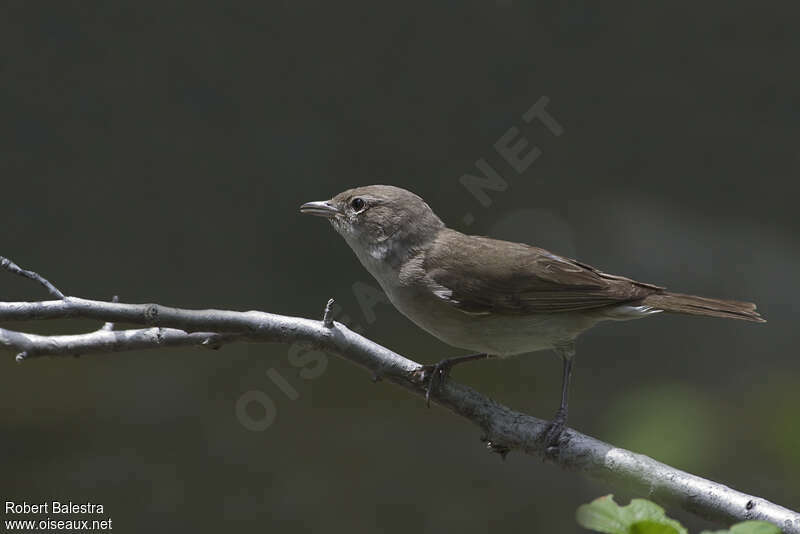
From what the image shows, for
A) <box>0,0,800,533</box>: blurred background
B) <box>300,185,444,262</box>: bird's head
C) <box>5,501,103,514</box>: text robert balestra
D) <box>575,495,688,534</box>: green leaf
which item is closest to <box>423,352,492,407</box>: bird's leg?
<box>300,185,444,262</box>: bird's head

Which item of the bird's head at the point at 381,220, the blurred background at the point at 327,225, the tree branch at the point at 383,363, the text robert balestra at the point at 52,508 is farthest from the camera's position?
the blurred background at the point at 327,225

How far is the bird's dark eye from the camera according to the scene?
12.7ft

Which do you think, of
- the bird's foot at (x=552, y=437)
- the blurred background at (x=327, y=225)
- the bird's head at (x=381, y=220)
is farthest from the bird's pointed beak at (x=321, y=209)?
the blurred background at (x=327, y=225)

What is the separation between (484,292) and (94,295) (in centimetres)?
375

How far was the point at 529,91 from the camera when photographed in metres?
6.71

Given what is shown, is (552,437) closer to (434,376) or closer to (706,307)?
(434,376)

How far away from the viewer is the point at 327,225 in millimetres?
6562

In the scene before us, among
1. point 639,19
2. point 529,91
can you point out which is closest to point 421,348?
point 529,91

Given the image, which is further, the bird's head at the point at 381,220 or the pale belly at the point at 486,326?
the bird's head at the point at 381,220

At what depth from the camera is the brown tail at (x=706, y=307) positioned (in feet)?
11.8

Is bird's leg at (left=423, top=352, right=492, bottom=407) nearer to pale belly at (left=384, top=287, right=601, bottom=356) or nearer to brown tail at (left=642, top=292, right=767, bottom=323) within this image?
pale belly at (left=384, top=287, right=601, bottom=356)

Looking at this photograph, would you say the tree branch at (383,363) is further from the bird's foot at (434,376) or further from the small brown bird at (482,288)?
the small brown bird at (482,288)

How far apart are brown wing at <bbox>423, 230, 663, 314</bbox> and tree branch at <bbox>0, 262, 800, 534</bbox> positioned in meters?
Answer: 0.47

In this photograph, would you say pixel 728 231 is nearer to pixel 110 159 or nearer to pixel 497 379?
pixel 497 379
